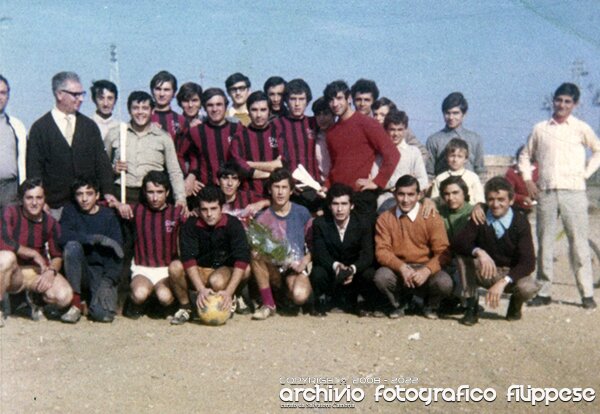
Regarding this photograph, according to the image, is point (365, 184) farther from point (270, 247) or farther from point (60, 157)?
point (60, 157)

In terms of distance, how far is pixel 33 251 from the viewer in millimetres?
5945

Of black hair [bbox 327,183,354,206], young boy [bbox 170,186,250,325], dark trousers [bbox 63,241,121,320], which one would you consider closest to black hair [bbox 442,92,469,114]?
black hair [bbox 327,183,354,206]

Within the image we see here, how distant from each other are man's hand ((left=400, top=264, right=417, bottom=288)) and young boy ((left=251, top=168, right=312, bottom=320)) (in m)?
0.80

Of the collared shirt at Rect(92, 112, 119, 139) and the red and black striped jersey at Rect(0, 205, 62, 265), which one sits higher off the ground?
the collared shirt at Rect(92, 112, 119, 139)

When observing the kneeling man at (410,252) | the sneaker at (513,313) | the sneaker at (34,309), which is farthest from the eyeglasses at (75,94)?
the sneaker at (513,313)

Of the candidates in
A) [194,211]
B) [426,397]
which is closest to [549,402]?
[426,397]

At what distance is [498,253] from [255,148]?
2.29m

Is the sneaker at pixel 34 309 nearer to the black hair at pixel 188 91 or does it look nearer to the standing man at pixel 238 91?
→ the black hair at pixel 188 91

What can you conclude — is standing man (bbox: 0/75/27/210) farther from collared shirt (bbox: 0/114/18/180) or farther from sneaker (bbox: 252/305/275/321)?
sneaker (bbox: 252/305/275/321)

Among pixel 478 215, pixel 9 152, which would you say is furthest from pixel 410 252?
pixel 9 152

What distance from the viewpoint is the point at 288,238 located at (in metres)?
6.29

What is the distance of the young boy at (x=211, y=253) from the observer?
6030 mm

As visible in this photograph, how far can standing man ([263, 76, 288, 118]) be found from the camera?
23.6 ft

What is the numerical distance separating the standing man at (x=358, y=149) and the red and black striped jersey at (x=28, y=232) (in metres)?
2.45
